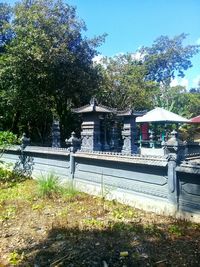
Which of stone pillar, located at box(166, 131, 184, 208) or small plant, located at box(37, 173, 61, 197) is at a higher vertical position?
stone pillar, located at box(166, 131, 184, 208)

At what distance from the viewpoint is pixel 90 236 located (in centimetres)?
607

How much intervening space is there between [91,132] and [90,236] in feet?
25.6

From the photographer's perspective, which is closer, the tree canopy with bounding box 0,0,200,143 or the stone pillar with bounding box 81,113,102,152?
the stone pillar with bounding box 81,113,102,152

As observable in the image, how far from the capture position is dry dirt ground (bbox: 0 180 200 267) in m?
5.03

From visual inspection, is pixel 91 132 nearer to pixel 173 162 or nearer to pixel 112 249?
pixel 173 162

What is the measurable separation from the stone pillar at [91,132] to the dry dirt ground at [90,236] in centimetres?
485

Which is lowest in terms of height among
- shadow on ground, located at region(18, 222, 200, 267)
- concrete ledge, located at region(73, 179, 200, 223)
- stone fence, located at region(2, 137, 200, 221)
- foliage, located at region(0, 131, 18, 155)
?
shadow on ground, located at region(18, 222, 200, 267)

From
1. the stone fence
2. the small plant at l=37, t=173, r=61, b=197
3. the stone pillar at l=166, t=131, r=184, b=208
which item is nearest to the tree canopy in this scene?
the stone fence

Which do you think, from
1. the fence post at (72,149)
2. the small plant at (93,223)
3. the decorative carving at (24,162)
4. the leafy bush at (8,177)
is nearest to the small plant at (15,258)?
the small plant at (93,223)

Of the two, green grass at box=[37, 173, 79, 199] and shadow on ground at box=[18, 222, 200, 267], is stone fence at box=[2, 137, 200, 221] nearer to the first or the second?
green grass at box=[37, 173, 79, 199]

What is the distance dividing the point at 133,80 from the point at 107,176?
1774 centimetres

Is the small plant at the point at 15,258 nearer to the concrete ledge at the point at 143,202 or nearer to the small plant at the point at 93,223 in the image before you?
the small plant at the point at 93,223

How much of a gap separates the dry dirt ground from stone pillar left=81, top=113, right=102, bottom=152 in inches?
191

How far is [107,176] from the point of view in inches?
363
